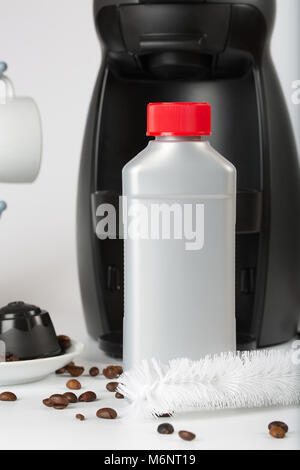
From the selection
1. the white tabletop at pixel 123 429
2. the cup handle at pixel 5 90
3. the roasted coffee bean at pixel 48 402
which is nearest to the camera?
the white tabletop at pixel 123 429

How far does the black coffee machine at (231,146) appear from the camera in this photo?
1007 millimetres

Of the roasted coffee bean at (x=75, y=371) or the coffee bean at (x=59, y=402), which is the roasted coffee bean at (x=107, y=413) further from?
the roasted coffee bean at (x=75, y=371)

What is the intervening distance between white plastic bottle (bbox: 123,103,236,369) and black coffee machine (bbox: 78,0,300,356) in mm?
193

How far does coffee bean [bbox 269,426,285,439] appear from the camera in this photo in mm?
723

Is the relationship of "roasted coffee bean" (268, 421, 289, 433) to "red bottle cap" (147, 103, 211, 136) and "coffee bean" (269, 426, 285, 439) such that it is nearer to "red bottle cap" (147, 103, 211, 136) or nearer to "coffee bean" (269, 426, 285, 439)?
"coffee bean" (269, 426, 285, 439)

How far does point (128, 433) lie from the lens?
2.43 feet

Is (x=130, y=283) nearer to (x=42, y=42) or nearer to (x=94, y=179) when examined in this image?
(x=94, y=179)

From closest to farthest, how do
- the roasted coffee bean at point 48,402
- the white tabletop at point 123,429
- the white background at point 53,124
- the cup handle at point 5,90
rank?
1. the white tabletop at point 123,429
2. the roasted coffee bean at point 48,402
3. the cup handle at point 5,90
4. the white background at point 53,124

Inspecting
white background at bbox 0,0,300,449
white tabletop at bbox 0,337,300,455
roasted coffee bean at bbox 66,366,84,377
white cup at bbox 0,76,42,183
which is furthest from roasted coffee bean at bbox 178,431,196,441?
white background at bbox 0,0,300,449

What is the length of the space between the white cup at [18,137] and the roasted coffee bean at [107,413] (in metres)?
0.28

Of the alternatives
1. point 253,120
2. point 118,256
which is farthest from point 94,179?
point 253,120

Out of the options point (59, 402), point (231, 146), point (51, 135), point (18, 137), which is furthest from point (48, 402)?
point (51, 135)

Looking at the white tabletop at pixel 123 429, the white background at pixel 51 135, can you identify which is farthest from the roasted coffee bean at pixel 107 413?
the white background at pixel 51 135

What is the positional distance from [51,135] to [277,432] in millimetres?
753
